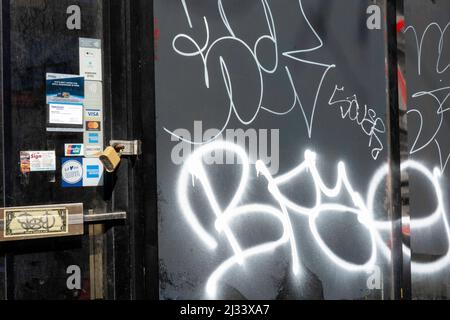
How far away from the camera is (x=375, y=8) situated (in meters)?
3.49

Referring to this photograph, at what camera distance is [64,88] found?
290 centimetres

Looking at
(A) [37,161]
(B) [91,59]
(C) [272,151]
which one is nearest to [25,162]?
(A) [37,161]

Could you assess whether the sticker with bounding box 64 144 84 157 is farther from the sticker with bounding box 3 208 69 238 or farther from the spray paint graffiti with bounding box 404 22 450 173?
the spray paint graffiti with bounding box 404 22 450 173

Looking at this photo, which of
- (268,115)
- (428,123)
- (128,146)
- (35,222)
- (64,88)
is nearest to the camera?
(35,222)

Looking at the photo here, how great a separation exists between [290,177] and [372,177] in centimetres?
63

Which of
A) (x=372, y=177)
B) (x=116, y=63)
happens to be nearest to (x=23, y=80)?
(x=116, y=63)

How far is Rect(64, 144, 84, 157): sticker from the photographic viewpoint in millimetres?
2914

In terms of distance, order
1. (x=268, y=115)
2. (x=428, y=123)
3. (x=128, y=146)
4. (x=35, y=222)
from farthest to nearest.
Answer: (x=428, y=123)
(x=268, y=115)
(x=128, y=146)
(x=35, y=222)

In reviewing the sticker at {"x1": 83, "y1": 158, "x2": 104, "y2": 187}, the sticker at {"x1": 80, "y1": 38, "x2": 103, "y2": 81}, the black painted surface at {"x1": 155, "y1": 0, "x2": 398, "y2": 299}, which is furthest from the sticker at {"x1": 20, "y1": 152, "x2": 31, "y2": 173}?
the black painted surface at {"x1": 155, "y1": 0, "x2": 398, "y2": 299}

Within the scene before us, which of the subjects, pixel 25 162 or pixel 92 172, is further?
pixel 92 172

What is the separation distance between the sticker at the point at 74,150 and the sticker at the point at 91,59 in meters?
0.41

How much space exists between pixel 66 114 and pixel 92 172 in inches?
14.8

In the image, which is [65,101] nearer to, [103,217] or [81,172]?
[81,172]

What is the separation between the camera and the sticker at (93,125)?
2971mm
